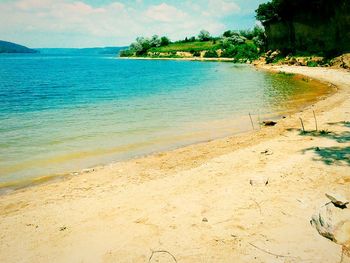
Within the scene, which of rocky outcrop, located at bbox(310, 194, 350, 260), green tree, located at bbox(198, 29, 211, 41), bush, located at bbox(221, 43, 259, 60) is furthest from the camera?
green tree, located at bbox(198, 29, 211, 41)

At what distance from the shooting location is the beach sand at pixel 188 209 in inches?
233

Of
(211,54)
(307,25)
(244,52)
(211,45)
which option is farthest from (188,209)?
(211,45)

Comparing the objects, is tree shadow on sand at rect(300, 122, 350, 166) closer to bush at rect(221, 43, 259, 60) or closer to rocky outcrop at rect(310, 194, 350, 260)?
rocky outcrop at rect(310, 194, 350, 260)

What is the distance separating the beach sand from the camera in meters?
5.93

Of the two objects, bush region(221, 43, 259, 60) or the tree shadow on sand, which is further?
bush region(221, 43, 259, 60)

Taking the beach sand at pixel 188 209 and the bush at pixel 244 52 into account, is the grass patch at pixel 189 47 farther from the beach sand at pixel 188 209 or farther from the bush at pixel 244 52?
the beach sand at pixel 188 209

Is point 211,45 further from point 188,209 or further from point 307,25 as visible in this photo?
point 188,209

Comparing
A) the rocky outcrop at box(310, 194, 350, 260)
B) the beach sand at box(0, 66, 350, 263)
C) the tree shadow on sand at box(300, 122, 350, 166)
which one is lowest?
the beach sand at box(0, 66, 350, 263)

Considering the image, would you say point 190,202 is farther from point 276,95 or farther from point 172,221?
point 276,95

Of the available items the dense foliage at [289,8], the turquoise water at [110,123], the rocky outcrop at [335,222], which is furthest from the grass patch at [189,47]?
the rocky outcrop at [335,222]

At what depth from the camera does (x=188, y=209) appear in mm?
7535

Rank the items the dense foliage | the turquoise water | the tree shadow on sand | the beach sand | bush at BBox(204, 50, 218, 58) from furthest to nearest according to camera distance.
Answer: bush at BBox(204, 50, 218, 58) → the dense foliage → the turquoise water → the tree shadow on sand → the beach sand

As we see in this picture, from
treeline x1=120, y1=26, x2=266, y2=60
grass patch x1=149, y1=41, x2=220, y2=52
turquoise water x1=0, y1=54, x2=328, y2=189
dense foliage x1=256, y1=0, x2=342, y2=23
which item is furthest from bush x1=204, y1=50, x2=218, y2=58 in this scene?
turquoise water x1=0, y1=54, x2=328, y2=189

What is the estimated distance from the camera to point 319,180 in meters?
8.41
